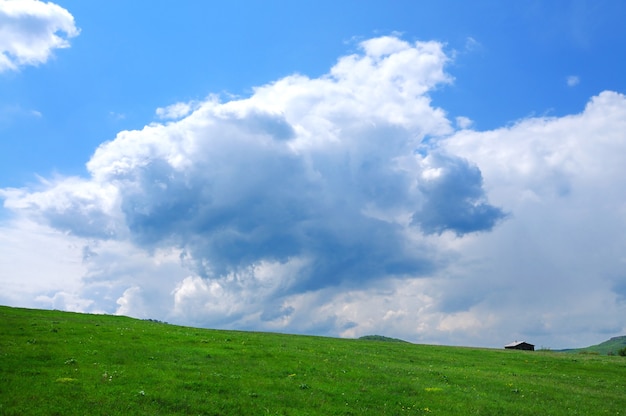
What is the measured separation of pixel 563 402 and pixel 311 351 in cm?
2608

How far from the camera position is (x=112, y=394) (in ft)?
97.7

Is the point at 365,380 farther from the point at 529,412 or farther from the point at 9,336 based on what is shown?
the point at 9,336

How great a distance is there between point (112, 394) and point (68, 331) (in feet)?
85.5

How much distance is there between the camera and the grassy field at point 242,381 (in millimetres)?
29516

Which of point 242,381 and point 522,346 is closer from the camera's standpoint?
point 242,381

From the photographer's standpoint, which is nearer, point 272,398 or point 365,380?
point 272,398

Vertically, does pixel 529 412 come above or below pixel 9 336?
below

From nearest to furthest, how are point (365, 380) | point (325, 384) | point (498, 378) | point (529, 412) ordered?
point (529, 412), point (325, 384), point (365, 380), point (498, 378)

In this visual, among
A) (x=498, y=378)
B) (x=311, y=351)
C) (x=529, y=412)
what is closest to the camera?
(x=529, y=412)

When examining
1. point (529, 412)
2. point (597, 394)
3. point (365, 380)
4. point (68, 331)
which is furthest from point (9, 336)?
point (597, 394)

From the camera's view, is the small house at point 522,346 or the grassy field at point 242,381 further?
the small house at point 522,346

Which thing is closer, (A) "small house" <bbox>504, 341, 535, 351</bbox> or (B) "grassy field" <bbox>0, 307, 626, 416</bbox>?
(B) "grassy field" <bbox>0, 307, 626, 416</bbox>

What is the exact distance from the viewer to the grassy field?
29.5 metres

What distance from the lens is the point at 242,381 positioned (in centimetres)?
3612
